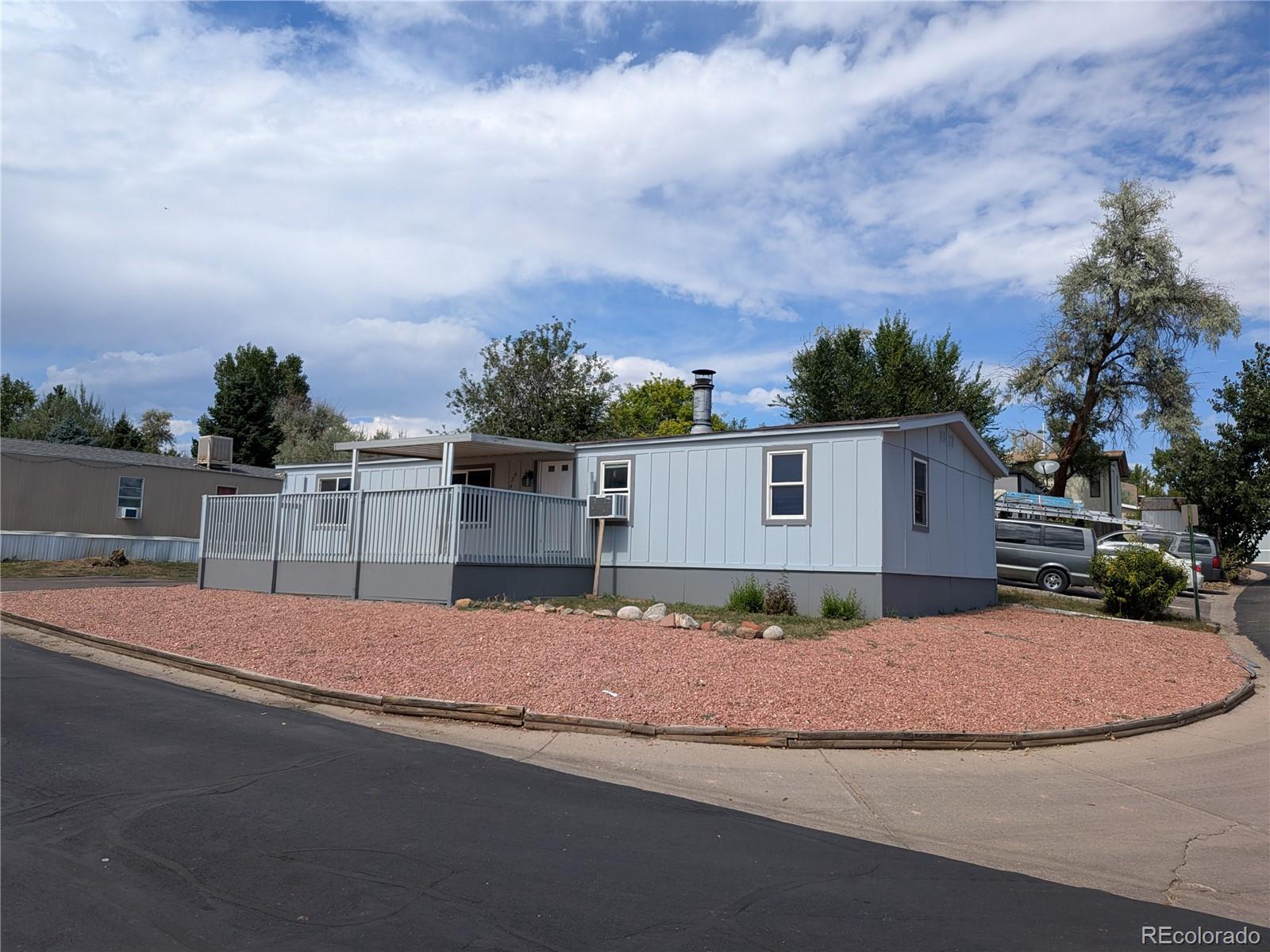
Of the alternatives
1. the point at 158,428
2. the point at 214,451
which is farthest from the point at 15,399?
the point at 214,451

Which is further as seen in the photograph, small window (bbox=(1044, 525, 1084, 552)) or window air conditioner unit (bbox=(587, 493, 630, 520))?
small window (bbox=(1044, 525, 1084, 552))

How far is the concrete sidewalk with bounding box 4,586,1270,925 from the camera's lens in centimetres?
573

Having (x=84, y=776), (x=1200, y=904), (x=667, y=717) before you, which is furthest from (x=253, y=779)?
(x=1200, y=904)

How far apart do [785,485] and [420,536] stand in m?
6.37

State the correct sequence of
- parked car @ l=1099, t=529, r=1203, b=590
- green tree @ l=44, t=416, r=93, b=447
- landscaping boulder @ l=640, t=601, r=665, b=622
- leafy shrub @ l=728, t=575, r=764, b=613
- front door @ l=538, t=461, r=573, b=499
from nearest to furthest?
landscaping boulder @ l=640, t=601, r=665, b=622 → leafy shrub @ l=728, t=575, r=764, b=613 → front door @ l=538, t=461, r=573, b=499 → parked car @ l=1099, t=529, r=1203, b=590 → green tree @ l=44, t=416, r=93, b=447

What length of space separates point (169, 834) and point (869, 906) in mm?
3824

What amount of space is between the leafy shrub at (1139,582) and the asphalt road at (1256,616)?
1605mm

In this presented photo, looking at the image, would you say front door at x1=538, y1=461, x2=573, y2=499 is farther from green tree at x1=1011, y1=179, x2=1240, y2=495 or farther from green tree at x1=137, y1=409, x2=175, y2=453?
green tree at x1=137, y1=409, x2=175, y2=453

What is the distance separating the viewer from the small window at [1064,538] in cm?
2425

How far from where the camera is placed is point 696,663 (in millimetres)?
10562

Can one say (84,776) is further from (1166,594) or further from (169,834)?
(1166,594)

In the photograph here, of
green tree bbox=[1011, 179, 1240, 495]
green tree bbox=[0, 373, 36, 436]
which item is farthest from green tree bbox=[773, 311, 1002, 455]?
green tree bbox=[0, 373, 36, 436]

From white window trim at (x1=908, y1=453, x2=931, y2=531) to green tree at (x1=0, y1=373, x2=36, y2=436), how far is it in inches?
2238

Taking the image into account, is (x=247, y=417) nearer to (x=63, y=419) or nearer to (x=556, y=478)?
(x=63, y=419)
